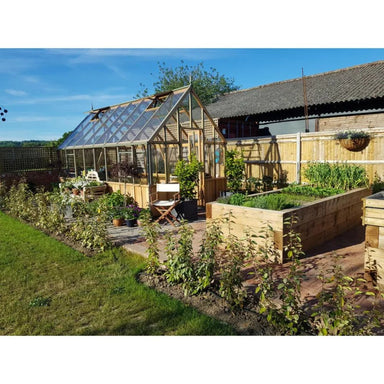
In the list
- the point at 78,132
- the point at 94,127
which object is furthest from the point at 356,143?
the point at 78,132

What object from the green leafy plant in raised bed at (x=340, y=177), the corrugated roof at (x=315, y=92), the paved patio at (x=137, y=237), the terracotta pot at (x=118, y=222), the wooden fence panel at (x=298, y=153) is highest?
the corrugated roof at (x=315, y=92)

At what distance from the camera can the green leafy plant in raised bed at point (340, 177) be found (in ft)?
24.7

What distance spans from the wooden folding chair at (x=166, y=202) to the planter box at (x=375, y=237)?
4259 mm

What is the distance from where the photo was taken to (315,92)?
45.0ft

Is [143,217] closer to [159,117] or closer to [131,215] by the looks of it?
[131,215]

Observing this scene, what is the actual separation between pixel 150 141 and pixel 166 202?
1.76 metres

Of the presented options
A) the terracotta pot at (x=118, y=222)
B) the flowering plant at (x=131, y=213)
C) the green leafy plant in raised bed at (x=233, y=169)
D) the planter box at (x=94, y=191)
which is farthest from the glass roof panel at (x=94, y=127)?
the green leafy plant in raised bed at (x=233, y=169)

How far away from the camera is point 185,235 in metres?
3.80

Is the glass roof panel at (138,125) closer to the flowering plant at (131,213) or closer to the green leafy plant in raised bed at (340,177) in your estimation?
the flowering plant at (131,213)

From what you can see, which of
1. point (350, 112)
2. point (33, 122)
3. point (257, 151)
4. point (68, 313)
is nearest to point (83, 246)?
point (68, 313)

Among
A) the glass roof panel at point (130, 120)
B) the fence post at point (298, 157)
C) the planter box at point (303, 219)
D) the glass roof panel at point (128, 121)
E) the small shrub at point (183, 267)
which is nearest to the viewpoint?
the small shrub at point (183, 267)

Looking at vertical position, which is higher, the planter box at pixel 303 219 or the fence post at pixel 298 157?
the fence post at pixel 298 157
